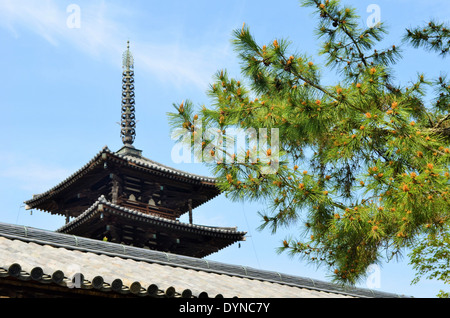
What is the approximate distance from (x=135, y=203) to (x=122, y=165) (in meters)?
1.36

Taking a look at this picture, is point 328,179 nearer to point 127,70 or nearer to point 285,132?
point 285,132

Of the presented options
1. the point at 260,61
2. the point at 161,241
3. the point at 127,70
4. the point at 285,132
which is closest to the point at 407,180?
the point at 285,132

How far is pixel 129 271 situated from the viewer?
8.66 metres

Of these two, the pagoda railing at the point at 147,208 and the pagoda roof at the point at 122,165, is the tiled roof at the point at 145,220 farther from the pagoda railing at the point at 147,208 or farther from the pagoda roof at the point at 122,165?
the pagoda roof at the point at 122,165

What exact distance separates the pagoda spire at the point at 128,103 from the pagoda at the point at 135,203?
0.05 metres

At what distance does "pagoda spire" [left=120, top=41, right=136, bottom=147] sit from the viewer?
1928 centimetres

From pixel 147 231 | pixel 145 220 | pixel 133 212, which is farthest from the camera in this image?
pixel 147 231

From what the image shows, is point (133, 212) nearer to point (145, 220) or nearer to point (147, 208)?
point (145, 220)

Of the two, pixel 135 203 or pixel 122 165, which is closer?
pixel 122 165

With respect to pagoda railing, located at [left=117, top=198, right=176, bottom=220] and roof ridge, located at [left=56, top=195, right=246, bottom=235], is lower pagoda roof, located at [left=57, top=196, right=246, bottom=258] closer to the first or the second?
roof ridge, located at [left=56, top=195, right=246, bottom=235]

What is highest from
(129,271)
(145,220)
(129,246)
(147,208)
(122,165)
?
(122,165)

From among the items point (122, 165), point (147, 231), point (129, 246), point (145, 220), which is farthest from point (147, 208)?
point (129, 246)

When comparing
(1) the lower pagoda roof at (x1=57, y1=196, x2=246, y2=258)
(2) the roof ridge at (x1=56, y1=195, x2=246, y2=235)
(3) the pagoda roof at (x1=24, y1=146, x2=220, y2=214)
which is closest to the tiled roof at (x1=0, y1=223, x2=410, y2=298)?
(2) the roof ridge at (x1=56, y1=195, x2=246, y2=235)
